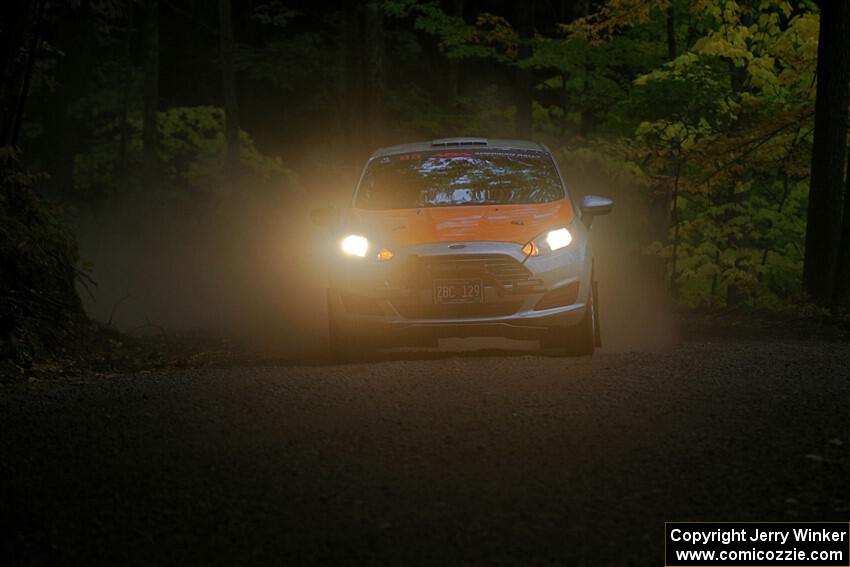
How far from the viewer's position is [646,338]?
45.8 ft

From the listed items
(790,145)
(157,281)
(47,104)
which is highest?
A: (47,104)

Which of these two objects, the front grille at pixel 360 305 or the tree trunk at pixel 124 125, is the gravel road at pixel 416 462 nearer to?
the front grille at pixel 360 305

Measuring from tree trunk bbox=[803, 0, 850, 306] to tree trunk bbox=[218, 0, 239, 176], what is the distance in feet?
64.8

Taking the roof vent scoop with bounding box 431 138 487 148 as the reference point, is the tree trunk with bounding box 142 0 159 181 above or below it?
above

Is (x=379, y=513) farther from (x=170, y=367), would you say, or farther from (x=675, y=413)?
(x=170, y=367)

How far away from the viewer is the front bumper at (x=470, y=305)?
33.3 ft

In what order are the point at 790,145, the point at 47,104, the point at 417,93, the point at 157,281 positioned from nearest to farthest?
the point at 790,145 → the point at 157,281 → the point at 47,104 → the point at 417,93

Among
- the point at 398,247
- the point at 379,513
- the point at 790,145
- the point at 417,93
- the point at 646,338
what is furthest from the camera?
the point at 417,93

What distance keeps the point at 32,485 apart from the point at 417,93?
33327mm

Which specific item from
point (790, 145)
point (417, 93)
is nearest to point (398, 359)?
point (790, 145)

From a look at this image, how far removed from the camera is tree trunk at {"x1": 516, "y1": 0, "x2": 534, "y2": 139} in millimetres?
27891

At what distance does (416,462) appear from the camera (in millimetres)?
6344

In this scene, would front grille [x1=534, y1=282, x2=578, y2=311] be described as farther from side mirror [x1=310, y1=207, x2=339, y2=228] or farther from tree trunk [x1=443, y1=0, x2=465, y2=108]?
tree trunk [x1=443, y1=0, x2=465, y2=108]

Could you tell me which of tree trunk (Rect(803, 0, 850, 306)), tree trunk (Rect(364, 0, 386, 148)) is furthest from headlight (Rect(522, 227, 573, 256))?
tree trunk (Rect(364, 0, 386, 148))
